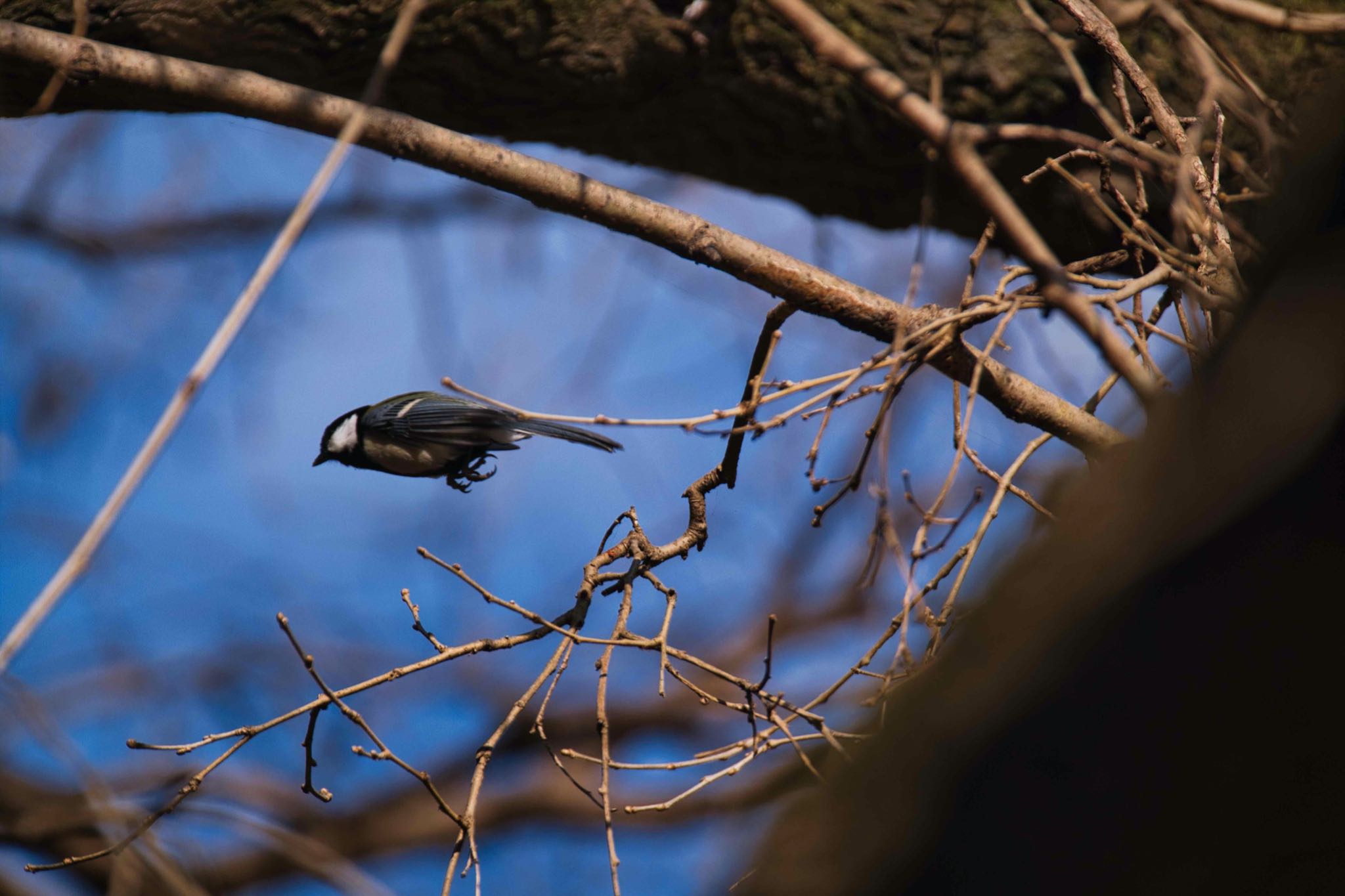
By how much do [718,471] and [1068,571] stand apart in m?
1.44

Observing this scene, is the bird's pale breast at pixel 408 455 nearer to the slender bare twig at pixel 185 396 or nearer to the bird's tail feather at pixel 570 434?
the bird's tail feather at pixel 570 434

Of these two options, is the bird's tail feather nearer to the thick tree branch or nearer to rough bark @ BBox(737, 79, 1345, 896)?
the thick tree branch

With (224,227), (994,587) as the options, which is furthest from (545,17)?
(224,227)

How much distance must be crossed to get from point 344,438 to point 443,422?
91cm

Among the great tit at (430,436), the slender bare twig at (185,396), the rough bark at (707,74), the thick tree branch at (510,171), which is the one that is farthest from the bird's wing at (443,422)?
the slender bare twig at (185,396)

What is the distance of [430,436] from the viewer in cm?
363

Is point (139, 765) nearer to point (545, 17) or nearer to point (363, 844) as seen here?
point (363, 844)

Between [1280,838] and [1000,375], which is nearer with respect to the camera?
[1280,838]

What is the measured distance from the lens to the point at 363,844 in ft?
19.6

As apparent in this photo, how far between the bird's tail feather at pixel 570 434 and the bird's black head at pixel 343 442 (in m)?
1.21

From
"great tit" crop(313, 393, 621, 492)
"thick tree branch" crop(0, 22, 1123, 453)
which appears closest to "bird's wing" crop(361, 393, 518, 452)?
"great tit" crop(313, 393, 621, 492)

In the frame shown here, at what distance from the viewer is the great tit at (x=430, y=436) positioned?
3375mm

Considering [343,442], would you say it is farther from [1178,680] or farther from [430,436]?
[1178,680]

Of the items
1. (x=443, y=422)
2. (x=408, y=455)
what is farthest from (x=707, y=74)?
(x=408, y=455)
